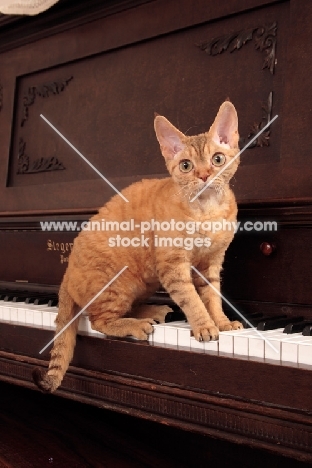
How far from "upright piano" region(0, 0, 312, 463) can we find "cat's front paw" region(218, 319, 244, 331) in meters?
0.11

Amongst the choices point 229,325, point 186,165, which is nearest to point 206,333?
point 229,325

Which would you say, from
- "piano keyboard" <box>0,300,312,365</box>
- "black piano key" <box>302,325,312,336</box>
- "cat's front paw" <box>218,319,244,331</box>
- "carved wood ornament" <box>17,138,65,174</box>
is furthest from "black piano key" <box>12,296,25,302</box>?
"black piano key" <box>302,325,312,336</box>

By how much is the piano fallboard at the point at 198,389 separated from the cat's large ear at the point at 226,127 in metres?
0.57

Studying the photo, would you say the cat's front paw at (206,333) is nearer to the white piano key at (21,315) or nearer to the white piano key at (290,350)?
the white piano key at (290,350)

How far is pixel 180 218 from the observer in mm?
1525

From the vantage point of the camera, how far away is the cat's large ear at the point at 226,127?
1484mm

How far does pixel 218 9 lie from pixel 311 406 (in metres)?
1.32

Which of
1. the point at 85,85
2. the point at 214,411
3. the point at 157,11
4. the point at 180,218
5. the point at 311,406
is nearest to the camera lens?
the point at 311,406

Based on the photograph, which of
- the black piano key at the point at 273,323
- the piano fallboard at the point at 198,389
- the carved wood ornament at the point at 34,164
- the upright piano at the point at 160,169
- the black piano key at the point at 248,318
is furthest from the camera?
the carved wood ornament at the point at 34,164

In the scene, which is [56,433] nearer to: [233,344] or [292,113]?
[233,344]

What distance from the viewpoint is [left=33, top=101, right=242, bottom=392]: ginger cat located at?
149cm

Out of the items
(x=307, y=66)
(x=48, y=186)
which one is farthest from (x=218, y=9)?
(x=48, y=186)

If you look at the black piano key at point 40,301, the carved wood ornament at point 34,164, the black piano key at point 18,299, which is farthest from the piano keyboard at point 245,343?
the carved wood ornament at point 34,164

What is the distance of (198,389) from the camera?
4.19ft
